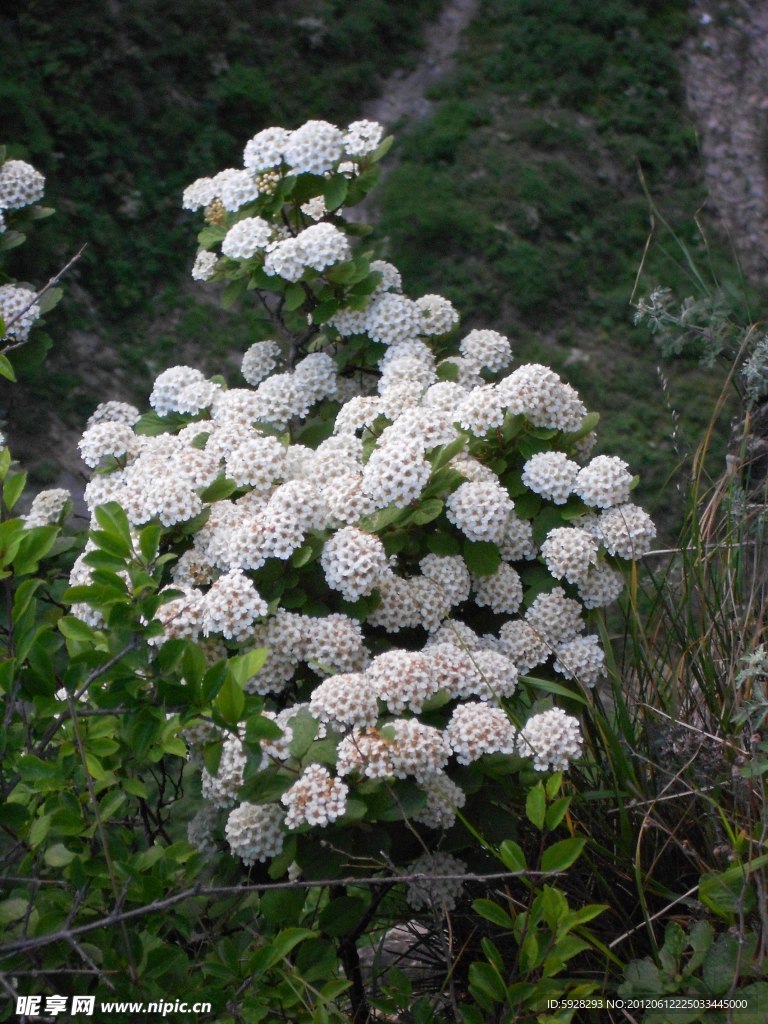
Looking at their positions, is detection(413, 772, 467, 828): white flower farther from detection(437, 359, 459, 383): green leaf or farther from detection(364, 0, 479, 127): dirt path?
detection(364, 0, 479, 127): dirt path

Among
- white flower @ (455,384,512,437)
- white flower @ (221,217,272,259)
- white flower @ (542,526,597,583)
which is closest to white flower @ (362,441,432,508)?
white flower @ (455,384,512,437)

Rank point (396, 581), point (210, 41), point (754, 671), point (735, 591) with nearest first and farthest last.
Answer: point (754, 671) < point (396, 581) < point (735, 591) < point (210, 41)

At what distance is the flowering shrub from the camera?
195 cm

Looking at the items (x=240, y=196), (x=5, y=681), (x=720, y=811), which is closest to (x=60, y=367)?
(x=240, y=196)

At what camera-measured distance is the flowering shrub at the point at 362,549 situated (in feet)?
6.38

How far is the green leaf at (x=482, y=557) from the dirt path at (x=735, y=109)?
4.01 metres

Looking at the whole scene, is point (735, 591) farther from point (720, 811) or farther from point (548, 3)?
point (548, 3)

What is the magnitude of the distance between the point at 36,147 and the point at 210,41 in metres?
1.39

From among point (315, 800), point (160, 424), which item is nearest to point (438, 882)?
point (315, 800)

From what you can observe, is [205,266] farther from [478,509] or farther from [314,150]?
[478,509]

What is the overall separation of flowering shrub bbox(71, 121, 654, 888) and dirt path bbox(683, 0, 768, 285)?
3.66 m

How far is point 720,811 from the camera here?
2.10m

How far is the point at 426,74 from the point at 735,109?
1870 millimetres

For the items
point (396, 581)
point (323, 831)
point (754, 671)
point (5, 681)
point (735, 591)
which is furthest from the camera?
point (735, 591)
